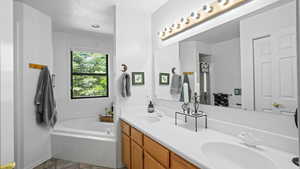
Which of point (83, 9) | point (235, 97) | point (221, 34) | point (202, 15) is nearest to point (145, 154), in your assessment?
point (235, 97)

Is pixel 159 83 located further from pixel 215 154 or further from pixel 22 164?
pixel 22 164

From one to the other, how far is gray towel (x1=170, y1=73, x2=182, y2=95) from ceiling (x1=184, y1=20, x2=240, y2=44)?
1.91ft

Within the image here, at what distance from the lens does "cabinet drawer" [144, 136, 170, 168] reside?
1134 mm

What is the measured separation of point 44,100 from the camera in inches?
94.9

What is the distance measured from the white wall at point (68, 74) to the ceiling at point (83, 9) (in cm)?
46

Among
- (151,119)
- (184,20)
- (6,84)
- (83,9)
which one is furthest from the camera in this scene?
(83,9)

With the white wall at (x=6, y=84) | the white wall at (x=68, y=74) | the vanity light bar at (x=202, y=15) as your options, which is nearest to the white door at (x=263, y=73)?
the vanity light bar at (x=202, y=15)

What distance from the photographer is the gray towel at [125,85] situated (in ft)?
7.43

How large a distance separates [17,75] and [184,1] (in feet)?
8.72

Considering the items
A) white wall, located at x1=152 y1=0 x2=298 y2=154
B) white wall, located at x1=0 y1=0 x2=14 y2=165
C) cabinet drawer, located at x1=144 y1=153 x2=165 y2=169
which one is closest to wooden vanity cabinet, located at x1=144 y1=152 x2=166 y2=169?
cabinet drawer, located at x1=144 y1=153 x2=165 y2=169

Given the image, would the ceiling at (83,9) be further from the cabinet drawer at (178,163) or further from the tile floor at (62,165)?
the tile floor at (62,165)

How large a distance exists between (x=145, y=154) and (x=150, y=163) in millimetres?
121

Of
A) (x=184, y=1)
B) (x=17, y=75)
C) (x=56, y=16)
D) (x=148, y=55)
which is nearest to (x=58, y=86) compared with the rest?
(x=17, y=75)

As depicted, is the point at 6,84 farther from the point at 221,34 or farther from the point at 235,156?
the point at 221,34
